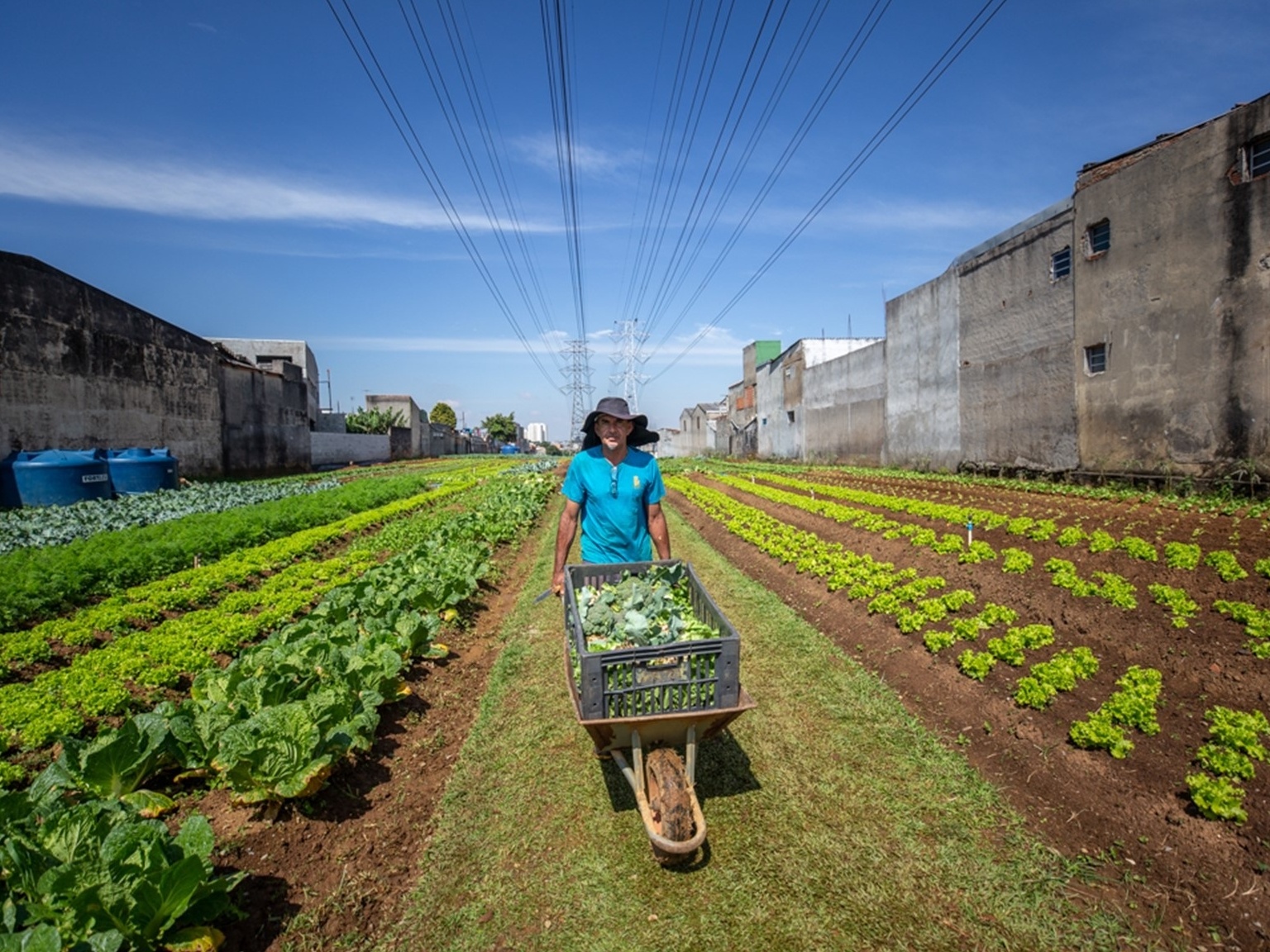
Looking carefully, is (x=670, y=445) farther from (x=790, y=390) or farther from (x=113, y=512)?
(x=113, y=512)

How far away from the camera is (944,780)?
4551mm

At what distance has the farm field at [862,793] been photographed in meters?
3.38

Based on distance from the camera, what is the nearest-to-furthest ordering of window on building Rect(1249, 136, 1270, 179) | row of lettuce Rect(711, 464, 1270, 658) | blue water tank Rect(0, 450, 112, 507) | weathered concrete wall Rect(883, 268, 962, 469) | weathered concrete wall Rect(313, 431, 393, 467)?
1. row of lettuce Rect(711, 464, 1270, 658)
2. window on building Rect(1249, 136, 1270, 179)
3. blue water tank Rect(0, 450, 112, 507)
4. weathered concrete wall Rect(883, 268, 962, 469)
5. weathered concrete wall Rect(313, 431, 393, 467)

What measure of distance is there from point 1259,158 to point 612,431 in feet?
48.3

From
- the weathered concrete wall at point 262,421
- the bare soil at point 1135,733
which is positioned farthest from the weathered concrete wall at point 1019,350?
the weathered concrete wall at point 262,421

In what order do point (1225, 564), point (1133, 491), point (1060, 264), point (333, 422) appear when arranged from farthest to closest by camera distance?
point (333, 422), point (1060, 264), point (1133, 491), point (1225, 564)

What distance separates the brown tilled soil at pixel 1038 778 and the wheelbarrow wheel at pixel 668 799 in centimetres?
151

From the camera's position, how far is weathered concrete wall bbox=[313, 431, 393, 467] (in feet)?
155

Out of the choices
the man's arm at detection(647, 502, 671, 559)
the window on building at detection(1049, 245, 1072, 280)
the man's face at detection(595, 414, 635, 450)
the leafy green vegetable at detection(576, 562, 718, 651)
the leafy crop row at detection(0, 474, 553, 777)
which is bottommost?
the leafy crop row at detection(0, 474, 553, 777)

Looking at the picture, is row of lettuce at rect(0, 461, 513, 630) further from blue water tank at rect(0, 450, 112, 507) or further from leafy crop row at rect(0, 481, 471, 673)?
blue water tank at rect(0, 450, 112, 507)

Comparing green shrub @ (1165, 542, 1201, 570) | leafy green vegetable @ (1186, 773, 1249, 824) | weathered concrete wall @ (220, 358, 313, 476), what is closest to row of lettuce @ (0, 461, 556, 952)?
leafy green vegetable @ (1186, 773, 1249, 824)

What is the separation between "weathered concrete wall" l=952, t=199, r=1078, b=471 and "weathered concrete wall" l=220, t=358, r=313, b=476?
32455 mm

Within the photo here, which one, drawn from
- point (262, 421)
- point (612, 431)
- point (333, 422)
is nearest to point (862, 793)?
point (612, 431)

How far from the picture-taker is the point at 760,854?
152 inches
